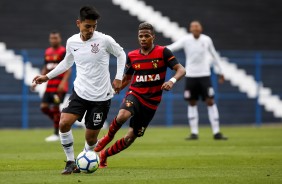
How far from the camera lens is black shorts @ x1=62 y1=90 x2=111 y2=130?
9992 mm

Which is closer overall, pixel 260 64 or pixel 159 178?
pixel 159 178

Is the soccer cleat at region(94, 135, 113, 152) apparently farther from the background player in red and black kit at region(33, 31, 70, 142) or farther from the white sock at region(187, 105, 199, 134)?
the white sock at region(187, 105, 199, 134)

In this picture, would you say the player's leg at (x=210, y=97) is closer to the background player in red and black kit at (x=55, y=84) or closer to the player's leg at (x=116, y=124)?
the background player in red and black kit at (x=55, y=84)

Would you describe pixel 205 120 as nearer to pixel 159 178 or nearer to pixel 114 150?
pixel 114 150

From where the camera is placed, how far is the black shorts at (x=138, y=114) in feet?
37.0

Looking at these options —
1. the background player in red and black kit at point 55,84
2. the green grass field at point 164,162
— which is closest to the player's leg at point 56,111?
the background player in red and black kit at point 55,84

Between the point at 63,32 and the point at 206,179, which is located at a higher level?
the point at 63,32

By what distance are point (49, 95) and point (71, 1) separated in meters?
8.13

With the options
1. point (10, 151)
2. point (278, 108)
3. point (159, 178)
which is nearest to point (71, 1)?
point (278, 108)

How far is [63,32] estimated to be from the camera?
2489 cm

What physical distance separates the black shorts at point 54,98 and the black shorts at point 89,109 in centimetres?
752

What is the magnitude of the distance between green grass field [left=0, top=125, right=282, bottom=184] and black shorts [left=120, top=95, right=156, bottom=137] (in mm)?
544

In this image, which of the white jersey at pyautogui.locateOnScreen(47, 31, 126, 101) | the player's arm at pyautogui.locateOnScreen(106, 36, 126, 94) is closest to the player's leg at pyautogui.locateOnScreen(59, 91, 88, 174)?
the white jersey at pyautogui.locateOnScreen(47, 31, 126, 101)

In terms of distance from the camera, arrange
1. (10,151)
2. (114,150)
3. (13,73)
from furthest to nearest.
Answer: (13,73), (10,151), (114,150)
